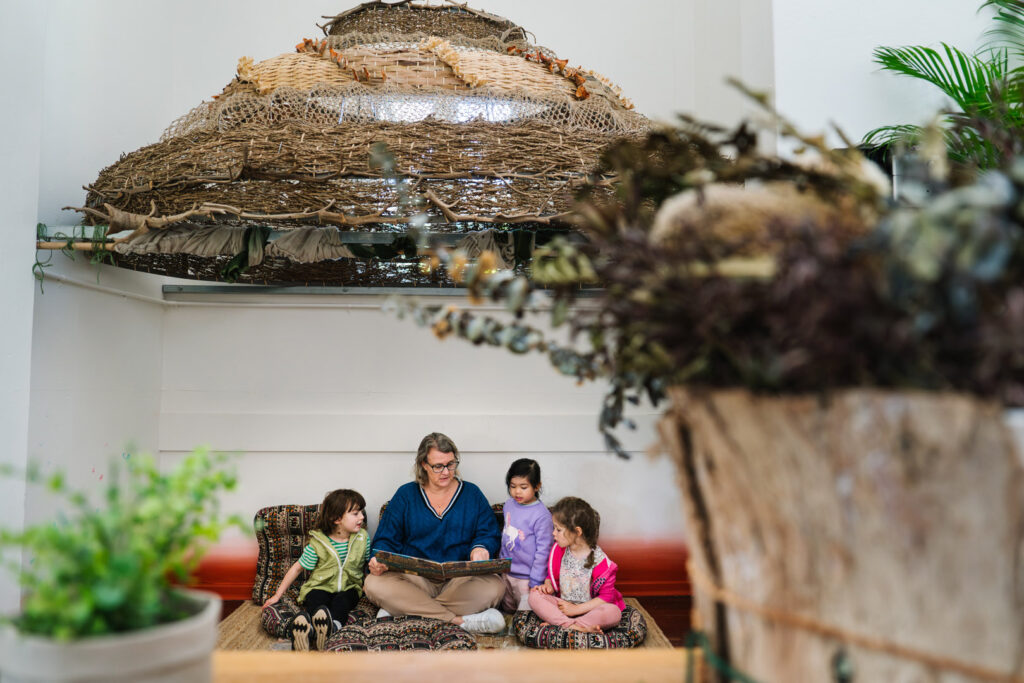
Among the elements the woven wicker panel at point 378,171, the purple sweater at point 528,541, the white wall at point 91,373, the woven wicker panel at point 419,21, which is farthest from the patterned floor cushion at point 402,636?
the woven wicker panel at point 419,21

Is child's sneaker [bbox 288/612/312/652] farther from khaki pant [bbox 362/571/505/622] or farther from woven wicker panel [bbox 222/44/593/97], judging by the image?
woven wicker panel [bbox 222/44/593/97]

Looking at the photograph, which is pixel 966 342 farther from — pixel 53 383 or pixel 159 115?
pixel 159 115

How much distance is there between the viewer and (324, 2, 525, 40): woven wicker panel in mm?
2721

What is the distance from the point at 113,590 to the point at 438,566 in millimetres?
2846

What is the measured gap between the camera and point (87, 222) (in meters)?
2.71

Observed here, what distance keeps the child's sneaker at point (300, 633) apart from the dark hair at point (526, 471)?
1.16m

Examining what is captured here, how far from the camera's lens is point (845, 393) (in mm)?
483

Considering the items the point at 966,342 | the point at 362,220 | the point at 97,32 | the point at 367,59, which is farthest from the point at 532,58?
the point at 966,342

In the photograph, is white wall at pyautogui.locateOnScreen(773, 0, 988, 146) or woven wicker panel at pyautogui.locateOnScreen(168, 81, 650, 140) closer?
white wall at pyautogui.locateOnScreen(773, 0, 988, 146)

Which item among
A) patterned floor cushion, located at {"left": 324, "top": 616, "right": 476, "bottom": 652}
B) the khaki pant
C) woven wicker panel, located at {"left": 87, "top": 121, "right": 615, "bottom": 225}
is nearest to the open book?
the khaki pant

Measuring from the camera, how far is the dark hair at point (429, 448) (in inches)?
145

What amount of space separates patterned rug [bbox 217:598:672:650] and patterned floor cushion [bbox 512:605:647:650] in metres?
0.06

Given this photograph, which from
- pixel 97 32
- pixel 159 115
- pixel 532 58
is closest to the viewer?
pixel 532 58

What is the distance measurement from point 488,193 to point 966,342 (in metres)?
1.95
